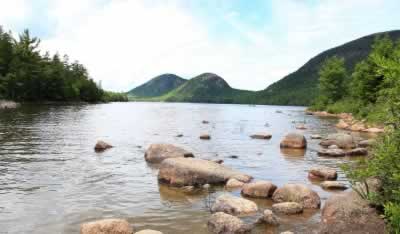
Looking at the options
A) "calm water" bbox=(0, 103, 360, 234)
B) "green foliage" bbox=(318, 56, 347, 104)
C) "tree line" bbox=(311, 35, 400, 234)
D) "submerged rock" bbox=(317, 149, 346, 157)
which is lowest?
"calm water" bbox=(0, 103, 360, 234)

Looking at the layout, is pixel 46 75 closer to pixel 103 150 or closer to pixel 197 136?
pixel 197 136

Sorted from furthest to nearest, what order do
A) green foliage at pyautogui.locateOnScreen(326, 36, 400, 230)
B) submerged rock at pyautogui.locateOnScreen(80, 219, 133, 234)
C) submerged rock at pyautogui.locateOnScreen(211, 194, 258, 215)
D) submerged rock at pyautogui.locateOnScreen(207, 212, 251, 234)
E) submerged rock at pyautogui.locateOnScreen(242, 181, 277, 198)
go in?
submerged rock at pyautogui.locateOnScreen(242, 181, 277, 198) → submerged rock at pyautogui.locateOnScreen(211, 194, 258, 215) → submerged rock at pyautogui.locateOnScreen(207, 212, 251, 234) → submerged rock at pyautogui.locateOnScreen(80, 219, 133, 234) → green foliage at pyautogui.locateOnScreen(326, 36, 400, 230)

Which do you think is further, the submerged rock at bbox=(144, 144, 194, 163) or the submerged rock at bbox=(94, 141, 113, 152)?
the submerged rock at bbox=(94, 141, 113, 152)

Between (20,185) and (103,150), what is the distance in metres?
12.4

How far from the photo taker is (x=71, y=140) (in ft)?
119

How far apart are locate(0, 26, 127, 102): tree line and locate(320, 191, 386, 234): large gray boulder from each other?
95.1 meters

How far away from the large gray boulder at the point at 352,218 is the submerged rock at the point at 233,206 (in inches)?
114

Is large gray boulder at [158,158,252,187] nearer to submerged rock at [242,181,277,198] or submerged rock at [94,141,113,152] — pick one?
submerged rock at [242,181,277,198]

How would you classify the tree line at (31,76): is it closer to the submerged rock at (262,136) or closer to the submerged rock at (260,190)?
the submerged rock at (262,136)

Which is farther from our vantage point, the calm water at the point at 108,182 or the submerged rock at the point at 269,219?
the calm water at the point at 108,182

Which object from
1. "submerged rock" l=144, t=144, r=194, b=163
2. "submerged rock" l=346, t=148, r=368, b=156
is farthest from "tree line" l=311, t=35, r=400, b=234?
"submerged rock" l=346, t=148, r=368, b=156

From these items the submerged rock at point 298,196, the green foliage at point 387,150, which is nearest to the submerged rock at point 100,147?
the submerged rock at point 298,196

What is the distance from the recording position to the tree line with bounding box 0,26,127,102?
101750mm

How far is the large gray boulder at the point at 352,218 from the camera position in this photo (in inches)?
437
